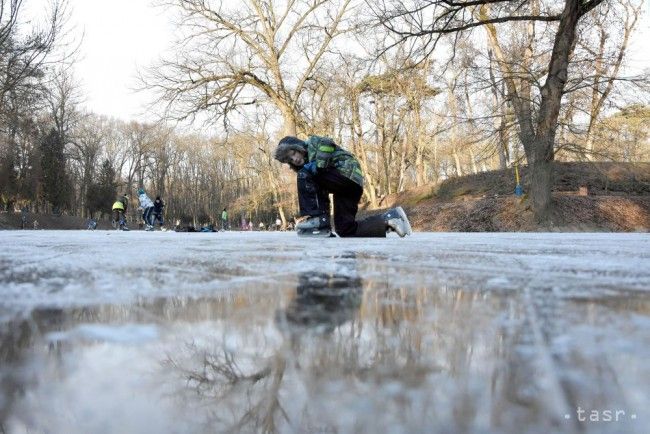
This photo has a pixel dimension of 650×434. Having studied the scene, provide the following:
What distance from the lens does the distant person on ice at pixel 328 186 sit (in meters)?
4.74

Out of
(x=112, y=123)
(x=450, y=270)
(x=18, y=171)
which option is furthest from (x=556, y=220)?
(x=112, y=123)

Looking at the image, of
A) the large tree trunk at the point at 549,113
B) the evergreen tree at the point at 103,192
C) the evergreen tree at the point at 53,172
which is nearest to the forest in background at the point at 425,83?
the large tree trunk at the point at 549,113

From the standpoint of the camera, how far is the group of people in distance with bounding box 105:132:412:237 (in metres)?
4.74

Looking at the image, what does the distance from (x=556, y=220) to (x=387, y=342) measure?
1015 cm

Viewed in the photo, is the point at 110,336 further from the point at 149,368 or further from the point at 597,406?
the point at 597,406

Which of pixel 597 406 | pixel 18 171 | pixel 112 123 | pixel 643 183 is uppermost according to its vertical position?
pixel 112 123

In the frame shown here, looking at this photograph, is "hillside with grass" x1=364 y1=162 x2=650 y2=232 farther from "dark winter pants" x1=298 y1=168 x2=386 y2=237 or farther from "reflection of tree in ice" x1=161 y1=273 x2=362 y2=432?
"reflection of tree in ice" x1=161 y1=273 x2=362 y2=432

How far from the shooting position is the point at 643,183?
1430cm

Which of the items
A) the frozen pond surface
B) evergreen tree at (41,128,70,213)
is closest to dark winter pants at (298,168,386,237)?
the frozen pond surface

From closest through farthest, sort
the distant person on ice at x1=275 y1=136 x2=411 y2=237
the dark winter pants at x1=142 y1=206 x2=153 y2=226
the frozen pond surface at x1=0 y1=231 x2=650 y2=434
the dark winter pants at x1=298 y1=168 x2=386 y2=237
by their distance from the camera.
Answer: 1. the frozen pond surface at x1=0 y1=231 x2=650 y2=434
2. the distant person on ice at x1=275 y1=136 x2=411 y2=237
3. the dark winter pants at x1=298 y1=168 x2=386 y2=237
4. the dark winter pants at x1=142 y1=206 x2=153 y2=226

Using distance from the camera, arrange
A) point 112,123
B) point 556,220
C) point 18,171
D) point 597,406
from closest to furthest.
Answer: point 597,406, point 556,220, point 18,171, point 112,123

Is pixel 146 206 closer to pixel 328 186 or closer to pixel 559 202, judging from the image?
pixel 559 202

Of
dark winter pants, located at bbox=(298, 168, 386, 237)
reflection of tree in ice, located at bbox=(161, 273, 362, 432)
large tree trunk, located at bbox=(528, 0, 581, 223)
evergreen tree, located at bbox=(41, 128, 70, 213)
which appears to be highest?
evergreen tree, located at bbox=(41, 128, 70, 213)

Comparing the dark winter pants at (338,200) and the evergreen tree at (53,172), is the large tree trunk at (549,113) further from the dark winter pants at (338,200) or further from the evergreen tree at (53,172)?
the evergreen tree at (53,172)
